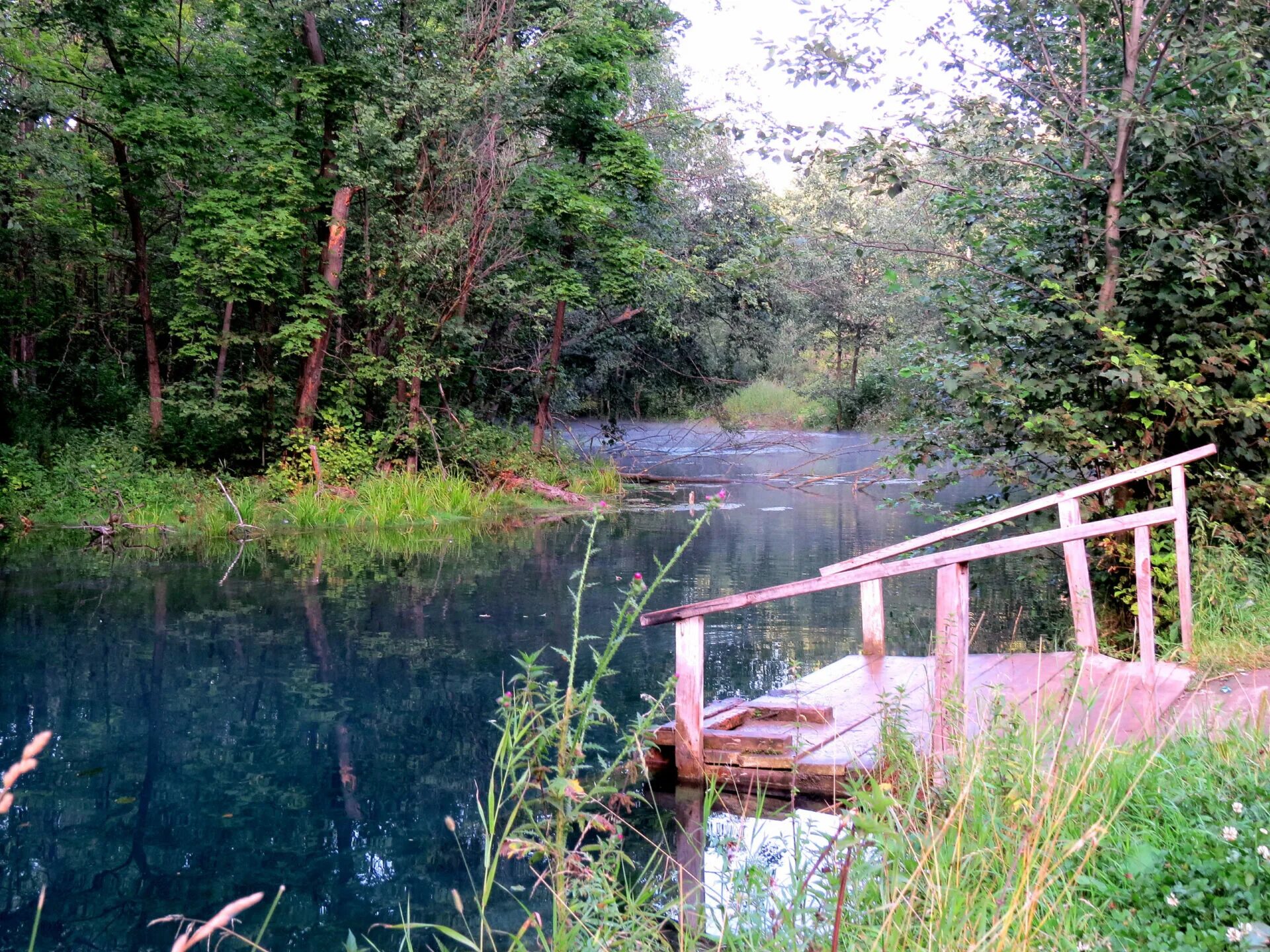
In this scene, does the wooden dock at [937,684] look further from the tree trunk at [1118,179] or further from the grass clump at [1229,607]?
the tree trunk at [1118,179]

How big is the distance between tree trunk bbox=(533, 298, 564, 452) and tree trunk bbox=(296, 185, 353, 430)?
4151 mm

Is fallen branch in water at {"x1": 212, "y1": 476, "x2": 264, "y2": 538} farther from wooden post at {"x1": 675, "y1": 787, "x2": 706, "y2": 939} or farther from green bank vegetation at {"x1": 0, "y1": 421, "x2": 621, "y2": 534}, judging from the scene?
wooden post at {"x1": 675, "y1": 787, "x2": 706, "y2": 939}

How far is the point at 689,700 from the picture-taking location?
5879mm

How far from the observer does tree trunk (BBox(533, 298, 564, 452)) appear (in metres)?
20.4

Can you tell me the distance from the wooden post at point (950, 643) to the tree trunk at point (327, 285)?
14.1m

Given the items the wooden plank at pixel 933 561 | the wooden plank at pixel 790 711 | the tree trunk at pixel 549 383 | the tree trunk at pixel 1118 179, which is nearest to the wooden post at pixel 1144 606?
the wooden plank at pixel 933 561

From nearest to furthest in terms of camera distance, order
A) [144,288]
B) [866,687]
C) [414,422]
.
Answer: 1. [866,687]
2. [144,288]
3. [414,422]

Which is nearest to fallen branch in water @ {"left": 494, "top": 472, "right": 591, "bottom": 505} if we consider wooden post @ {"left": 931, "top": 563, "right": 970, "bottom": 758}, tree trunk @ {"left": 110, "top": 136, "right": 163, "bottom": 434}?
tree trunk @ {"left": 110, "top": 136, "right": 163, "bottom": 434}

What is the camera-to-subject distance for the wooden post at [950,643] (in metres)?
4.46

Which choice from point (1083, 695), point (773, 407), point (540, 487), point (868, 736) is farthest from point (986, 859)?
point (773, 407)

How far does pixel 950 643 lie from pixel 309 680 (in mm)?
5205

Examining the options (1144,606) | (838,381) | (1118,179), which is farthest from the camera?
(838,381)

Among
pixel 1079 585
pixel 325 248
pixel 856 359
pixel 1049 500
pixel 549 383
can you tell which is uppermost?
pixel 325 248

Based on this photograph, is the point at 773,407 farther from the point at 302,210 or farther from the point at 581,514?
the point at 302,210
